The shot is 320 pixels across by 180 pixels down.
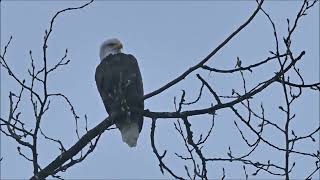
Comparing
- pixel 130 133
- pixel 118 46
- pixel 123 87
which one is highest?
pixel 118 46

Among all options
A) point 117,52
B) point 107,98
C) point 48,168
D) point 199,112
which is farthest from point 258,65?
point 117,52

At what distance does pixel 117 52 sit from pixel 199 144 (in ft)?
8.68

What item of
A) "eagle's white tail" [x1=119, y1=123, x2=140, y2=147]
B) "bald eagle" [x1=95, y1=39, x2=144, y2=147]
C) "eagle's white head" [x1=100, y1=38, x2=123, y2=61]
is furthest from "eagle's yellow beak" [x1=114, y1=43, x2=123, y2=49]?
"eagle's white tail" [x1=119, y1=123, x2=140, y2=147]

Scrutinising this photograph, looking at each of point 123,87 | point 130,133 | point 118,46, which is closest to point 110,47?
point 118,46

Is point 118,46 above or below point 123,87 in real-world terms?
above

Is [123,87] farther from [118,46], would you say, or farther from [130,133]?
[118,46]

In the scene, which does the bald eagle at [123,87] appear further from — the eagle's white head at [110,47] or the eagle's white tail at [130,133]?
the eagle's white head at [110,47]

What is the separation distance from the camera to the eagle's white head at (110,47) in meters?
6.87

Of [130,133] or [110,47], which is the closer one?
[130,133]

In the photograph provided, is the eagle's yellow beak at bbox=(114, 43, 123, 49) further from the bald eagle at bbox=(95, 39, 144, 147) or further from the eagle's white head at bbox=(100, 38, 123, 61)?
the bald eagle at bbox=(95, 39, 144, 147)

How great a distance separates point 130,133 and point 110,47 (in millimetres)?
1163

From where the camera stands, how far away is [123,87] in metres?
6.04

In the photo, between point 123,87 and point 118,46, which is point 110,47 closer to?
point 118,46

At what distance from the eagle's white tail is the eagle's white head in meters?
0.99
